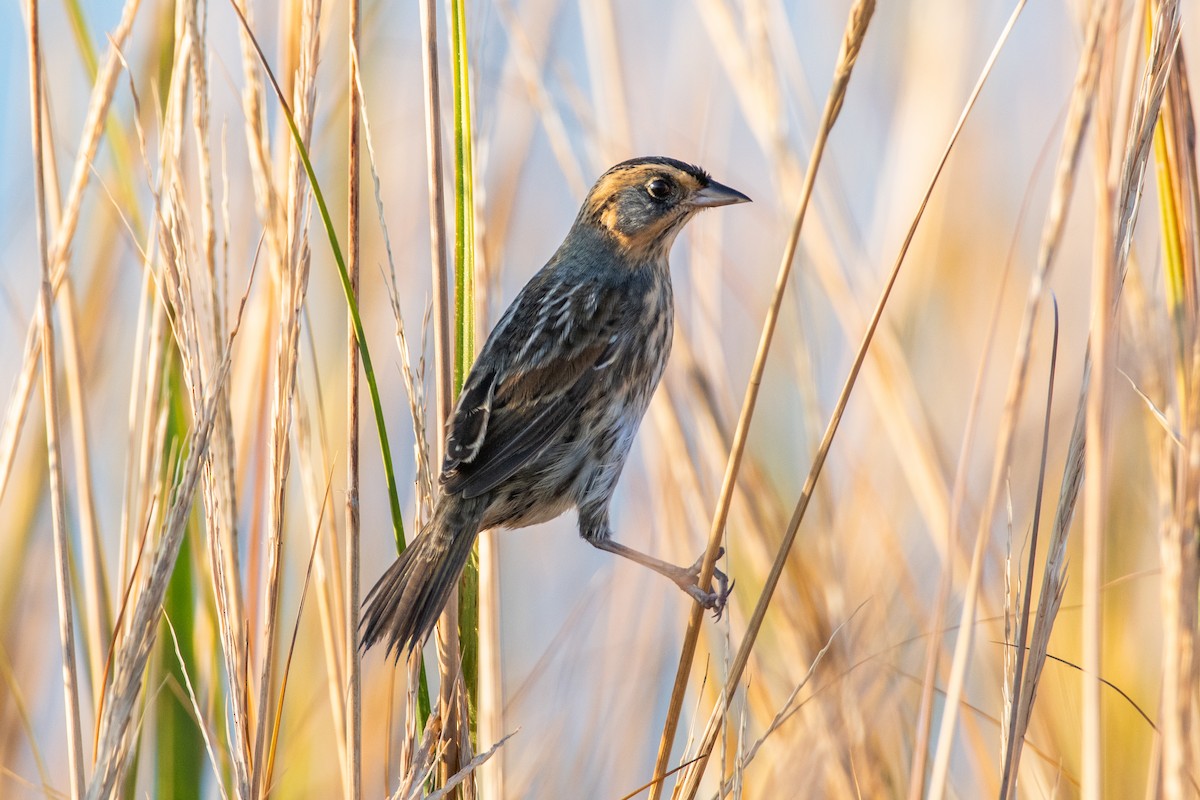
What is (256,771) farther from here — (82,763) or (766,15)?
(766,15)

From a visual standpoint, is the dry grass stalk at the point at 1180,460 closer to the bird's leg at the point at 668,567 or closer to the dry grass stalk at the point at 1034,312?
the dry grass stalk at the point at 1034,312

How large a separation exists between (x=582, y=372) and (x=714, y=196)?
478 millimetres

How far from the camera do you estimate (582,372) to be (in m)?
2.52

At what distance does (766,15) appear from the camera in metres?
2.42

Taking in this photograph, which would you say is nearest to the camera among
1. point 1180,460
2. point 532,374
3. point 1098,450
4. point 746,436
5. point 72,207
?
point 1098,450

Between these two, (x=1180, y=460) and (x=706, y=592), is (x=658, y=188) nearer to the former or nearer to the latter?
(x=706, y=592)

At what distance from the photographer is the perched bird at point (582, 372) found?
2.34 meters

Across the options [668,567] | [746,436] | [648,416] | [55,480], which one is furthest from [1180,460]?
[648,416]

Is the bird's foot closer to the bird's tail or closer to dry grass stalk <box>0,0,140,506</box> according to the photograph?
the bird's tail

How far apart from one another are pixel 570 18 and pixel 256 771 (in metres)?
2.60

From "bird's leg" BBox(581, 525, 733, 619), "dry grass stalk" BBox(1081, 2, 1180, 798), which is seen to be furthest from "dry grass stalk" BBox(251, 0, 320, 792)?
"dry grass stalk" BBox(1081, 2, 1180, 798)

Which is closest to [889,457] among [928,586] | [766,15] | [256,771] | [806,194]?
[928,586]

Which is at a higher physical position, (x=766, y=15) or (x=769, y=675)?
(x=766, y=15)

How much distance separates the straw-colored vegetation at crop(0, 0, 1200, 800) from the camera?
1.51 meters
